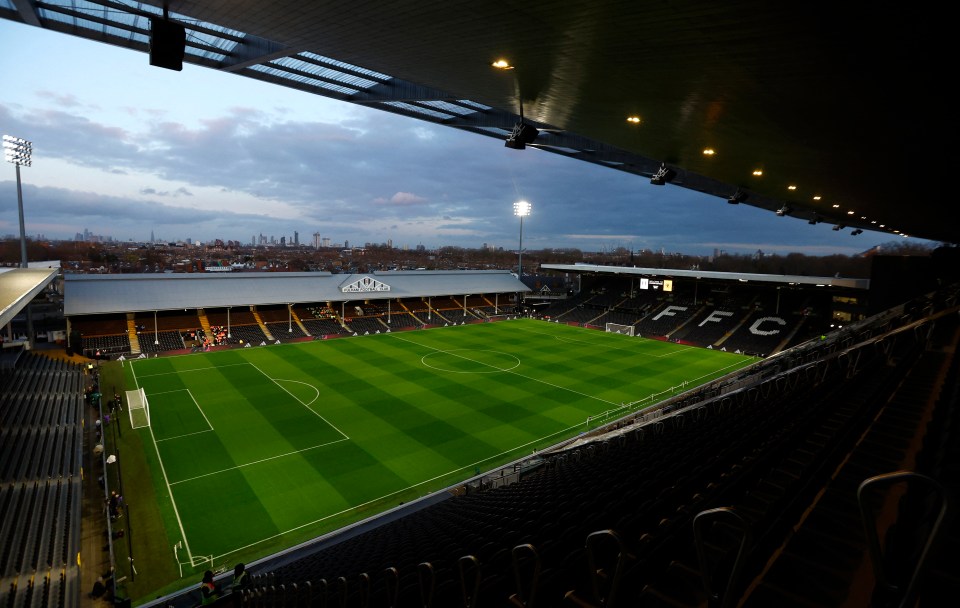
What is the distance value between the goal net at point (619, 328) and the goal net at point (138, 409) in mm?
39937

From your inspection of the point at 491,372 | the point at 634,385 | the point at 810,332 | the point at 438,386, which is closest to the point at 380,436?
the point at 438,386

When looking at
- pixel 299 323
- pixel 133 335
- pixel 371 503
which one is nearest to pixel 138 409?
pixel 371 503

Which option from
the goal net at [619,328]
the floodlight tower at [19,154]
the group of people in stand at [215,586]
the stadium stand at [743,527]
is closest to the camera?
the stadium stand at [743,527]

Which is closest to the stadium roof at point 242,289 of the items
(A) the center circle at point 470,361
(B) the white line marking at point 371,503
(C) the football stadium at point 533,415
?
(C) the football stadium at point 533,415

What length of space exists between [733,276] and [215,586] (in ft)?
157

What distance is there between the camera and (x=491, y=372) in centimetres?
3147

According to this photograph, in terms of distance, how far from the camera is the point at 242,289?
42.6 metres

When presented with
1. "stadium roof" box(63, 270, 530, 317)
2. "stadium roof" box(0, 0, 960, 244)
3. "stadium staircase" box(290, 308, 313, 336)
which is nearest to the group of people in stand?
"stadium roof" box(0, 0, 960, 244)

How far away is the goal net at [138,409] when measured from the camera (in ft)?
69.1

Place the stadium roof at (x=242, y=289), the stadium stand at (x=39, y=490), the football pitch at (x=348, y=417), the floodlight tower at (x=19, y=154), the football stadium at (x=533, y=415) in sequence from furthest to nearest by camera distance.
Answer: the stadium roof at (x=242, y=289) < the floodlight tower at (x=19, y=154) < the football pitch at (x=348, y=417) < the stadium stand at (x=39, y=490) < the football stadium at (x=533, y=415)

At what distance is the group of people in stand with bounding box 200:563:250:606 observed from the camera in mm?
10070

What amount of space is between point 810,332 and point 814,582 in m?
46.6

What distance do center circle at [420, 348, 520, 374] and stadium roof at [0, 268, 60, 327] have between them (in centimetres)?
2127

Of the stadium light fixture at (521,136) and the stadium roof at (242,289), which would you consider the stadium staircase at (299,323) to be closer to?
the stadium roof at (242,289)
